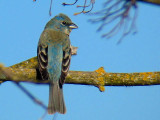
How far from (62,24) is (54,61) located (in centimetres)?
159

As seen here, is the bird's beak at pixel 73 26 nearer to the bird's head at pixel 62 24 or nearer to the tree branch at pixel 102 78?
the bird's head at pixel 62 24

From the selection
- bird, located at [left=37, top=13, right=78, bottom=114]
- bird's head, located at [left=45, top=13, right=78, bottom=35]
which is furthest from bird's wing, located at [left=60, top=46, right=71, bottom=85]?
bird's head, located at [left=45, top=13, right=78, bottom=35]

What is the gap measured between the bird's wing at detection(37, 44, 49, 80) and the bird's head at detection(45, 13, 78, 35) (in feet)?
3.07

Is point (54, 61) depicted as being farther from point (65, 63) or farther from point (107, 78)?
point (107, 78)

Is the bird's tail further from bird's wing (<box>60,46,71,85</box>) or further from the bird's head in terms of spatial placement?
the bird's head

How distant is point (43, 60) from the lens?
573cm

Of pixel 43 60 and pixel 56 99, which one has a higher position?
pixel 43 60

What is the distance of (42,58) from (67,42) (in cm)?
76

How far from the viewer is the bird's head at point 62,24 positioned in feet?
22.9

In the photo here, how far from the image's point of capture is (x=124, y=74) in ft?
16.2

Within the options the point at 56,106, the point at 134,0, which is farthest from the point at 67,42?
the point at 134,0

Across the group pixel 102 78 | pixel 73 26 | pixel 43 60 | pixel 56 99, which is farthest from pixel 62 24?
pixel 102 78

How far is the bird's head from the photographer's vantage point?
698 cm

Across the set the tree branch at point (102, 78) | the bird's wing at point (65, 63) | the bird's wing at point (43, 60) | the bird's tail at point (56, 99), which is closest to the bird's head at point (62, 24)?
the bird's wing at point (43, 60)
